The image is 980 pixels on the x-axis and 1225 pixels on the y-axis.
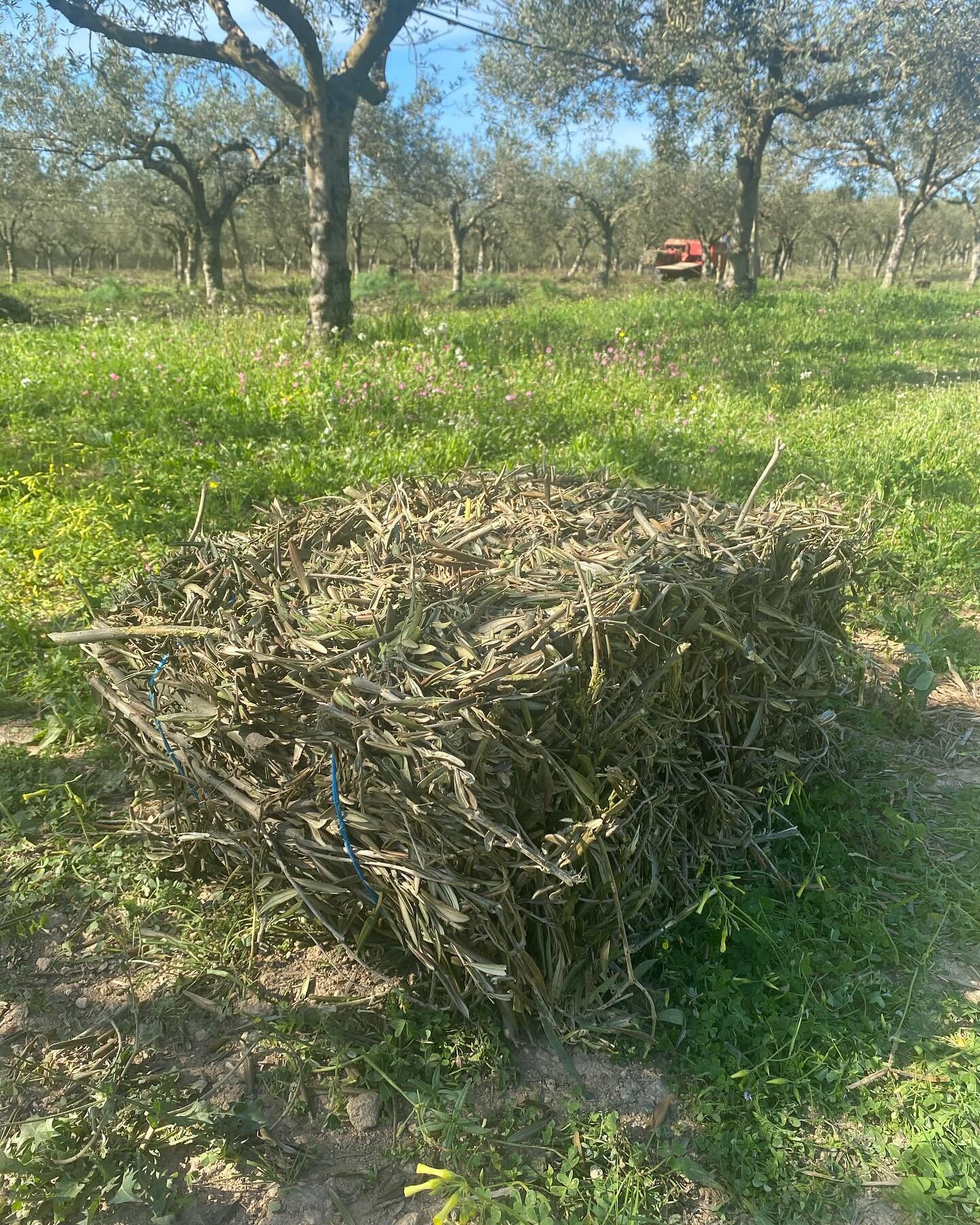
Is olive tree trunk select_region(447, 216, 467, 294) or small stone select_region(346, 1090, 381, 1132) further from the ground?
olive tree trunk select_region(447, 216, 467, 294)

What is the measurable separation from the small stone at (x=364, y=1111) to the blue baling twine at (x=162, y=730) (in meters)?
1.02

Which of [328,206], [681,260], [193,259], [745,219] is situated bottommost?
[328,206]

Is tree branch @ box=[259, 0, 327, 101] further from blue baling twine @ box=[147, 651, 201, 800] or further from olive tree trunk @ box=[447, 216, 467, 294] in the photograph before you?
olive tree trunk @ box=[447, 216, 467, 294]

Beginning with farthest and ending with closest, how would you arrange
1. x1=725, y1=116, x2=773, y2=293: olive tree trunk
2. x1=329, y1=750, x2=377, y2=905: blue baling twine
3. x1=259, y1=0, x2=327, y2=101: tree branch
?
x1=725, y1=116, x2=773, y2=293: olive tree trunk < x1=259, y1=0, x2=327, y2=101: tree branch < x1=329, y1=750, x2=377, y2=905: blue baling twine

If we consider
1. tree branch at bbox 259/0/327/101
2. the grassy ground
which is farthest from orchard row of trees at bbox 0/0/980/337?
the grassy ground

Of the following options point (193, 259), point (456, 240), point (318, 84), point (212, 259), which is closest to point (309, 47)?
point (318, 84)

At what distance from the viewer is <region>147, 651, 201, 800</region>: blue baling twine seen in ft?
8.25

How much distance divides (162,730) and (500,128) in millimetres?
16122

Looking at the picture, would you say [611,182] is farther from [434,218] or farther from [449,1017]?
[449,1017]

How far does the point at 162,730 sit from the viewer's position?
2482 mm

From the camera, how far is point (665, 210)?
121 ft

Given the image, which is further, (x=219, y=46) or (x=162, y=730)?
(x=219, y=46)

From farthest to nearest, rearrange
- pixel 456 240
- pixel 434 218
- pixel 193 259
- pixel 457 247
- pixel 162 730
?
pixel 434 218
pixel 193 259
pixel 456 240
pixel 457 247
pixel 162 730

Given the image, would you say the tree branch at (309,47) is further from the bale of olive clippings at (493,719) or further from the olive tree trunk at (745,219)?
the olive tree trunk at (745,219)
